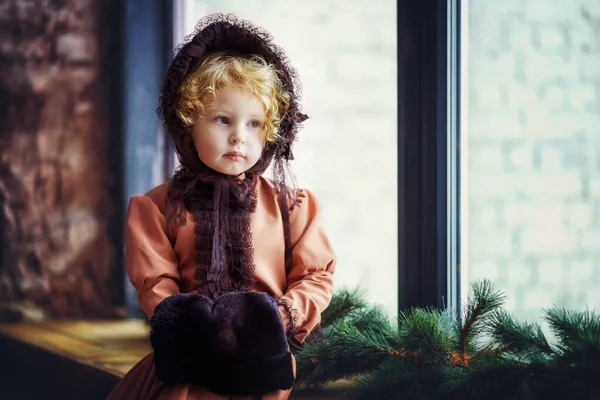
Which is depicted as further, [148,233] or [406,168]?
[406,168]

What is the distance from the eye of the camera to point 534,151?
1355 millimetres

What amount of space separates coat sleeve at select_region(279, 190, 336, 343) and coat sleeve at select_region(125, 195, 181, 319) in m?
0.20

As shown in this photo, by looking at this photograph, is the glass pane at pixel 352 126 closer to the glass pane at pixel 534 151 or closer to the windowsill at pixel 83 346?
the glass pane at pixel 534 151

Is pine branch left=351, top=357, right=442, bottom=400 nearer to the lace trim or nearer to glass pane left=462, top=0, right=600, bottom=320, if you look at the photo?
the lace trim

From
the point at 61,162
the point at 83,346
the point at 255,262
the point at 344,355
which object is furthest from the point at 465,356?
the point at 61,162

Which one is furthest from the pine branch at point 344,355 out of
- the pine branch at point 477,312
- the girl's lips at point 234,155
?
the girl's lips at point 234,155

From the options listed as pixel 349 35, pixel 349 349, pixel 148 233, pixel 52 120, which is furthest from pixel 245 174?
pixel 52 120

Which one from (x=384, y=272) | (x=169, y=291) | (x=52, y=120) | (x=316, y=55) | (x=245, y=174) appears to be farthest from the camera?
(x=52, y=120)

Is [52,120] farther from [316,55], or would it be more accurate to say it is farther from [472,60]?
[472,60]

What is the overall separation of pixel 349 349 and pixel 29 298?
1391 mm

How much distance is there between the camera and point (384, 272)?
1794 millimetres

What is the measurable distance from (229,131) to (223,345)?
1.16ft

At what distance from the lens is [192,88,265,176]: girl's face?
121 cm

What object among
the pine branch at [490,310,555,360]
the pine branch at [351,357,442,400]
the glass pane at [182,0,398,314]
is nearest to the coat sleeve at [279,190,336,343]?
the pine branch at [351,357,442,400]
